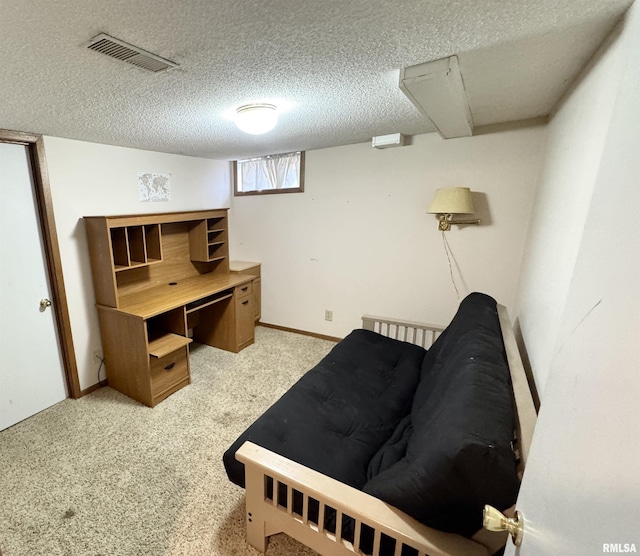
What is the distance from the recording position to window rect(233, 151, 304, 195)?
3.35m

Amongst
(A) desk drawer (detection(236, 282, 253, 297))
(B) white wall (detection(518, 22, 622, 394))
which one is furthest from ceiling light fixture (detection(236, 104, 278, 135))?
(A) desk drawer (detection(236, 282, 253, 297))

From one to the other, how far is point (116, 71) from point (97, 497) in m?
2.11

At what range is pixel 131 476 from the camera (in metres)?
1.74

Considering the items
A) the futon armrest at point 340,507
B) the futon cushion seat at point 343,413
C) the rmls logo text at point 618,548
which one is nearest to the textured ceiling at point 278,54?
the rmls logo text at point 618,548

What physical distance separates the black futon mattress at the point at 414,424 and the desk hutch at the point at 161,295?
4.29 ft

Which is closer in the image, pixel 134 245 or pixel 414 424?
pixel 414 424

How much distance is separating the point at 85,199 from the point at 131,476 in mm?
2069

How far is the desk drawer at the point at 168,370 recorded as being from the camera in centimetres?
236

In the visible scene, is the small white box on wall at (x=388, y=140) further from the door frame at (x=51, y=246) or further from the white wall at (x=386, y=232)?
the door frame at (x=51, y=246)

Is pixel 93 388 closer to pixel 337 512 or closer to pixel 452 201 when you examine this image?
pixel 337 512

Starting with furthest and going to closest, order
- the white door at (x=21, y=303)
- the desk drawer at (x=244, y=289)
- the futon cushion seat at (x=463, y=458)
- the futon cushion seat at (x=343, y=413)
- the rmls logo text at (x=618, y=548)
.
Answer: the desk drawer at (x=244, y=289) < the white door at (x=21, y=303) < the futon cushion seat at (x=343, y=413) < the futon cushion seat at (x=463, y=458) < the rmls logo text at (x=618, y=548)

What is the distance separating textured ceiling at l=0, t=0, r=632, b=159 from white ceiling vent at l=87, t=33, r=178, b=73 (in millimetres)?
29

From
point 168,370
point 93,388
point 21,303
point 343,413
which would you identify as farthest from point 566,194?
point 93,388

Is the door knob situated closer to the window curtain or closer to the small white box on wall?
the small white box on wall
